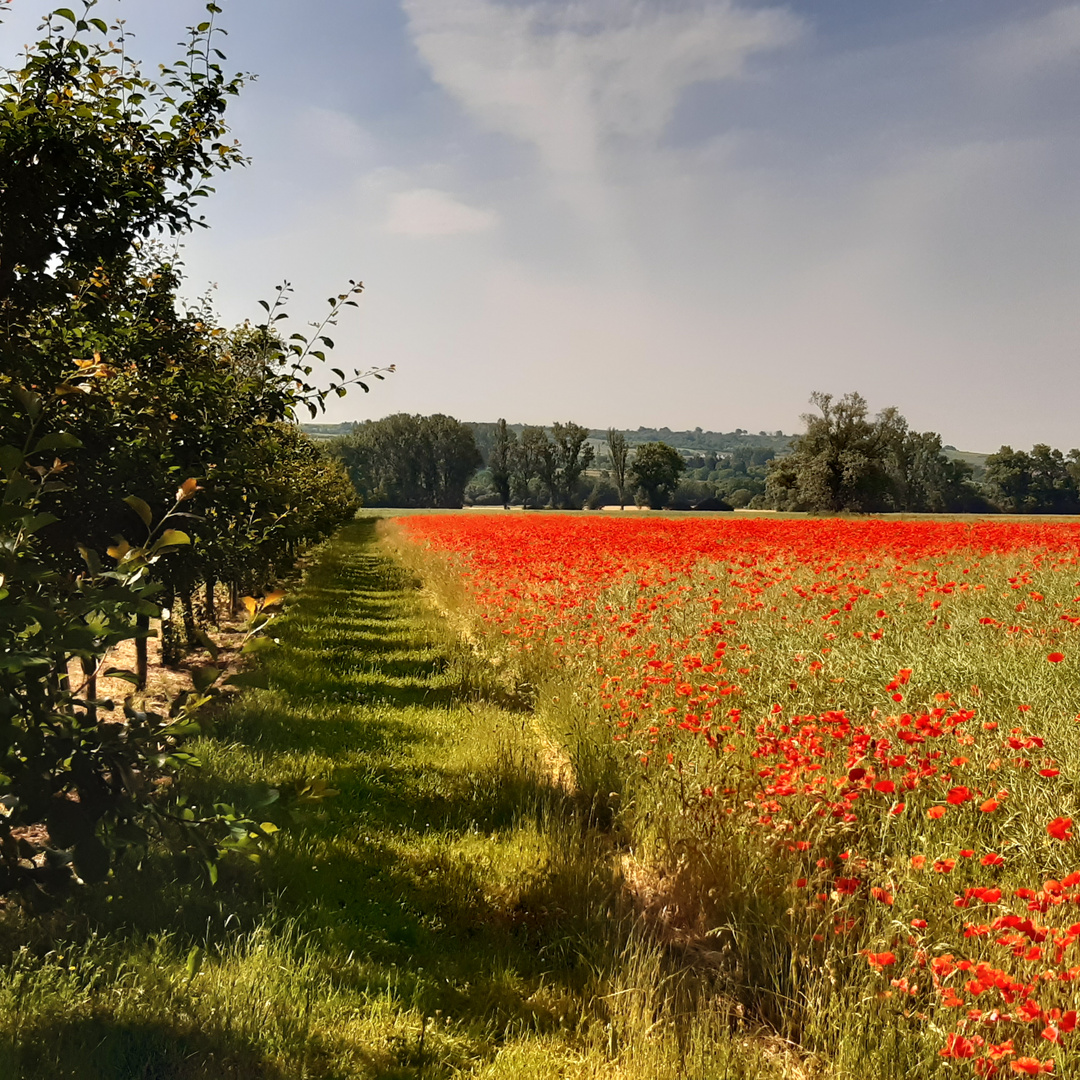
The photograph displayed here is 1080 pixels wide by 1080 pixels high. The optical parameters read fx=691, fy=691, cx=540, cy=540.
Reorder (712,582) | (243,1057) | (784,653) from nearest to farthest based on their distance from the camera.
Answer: (243,1057) < (784,653) < (712,582)

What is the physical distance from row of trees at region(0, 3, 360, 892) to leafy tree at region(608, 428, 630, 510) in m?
91.6

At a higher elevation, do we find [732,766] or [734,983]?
[732,766]

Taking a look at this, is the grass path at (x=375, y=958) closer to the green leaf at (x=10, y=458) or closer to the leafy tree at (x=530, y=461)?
the green leaf at (x=10, y=458)

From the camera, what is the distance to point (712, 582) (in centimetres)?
1056

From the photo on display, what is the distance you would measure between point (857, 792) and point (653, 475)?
98.8 m

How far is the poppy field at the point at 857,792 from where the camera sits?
247 cm

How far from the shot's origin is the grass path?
7.70 ft

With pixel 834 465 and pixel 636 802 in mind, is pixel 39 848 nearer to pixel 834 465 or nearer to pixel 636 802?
pixel 636 802

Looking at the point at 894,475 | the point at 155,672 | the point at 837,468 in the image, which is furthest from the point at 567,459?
the point at 155,672

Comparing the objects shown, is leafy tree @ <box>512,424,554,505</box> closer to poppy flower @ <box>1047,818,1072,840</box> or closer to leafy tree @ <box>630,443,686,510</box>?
leafy tree @ <box>630,443,686,510</box>

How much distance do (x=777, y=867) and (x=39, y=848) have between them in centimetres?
313

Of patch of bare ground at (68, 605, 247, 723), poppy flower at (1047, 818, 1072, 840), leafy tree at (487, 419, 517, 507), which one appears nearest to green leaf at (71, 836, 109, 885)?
poppy flower at (1047, 818, 1072, 840)

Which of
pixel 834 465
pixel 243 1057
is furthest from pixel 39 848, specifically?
pixel 834 465

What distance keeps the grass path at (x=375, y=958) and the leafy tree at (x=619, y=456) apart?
92.6 meters
